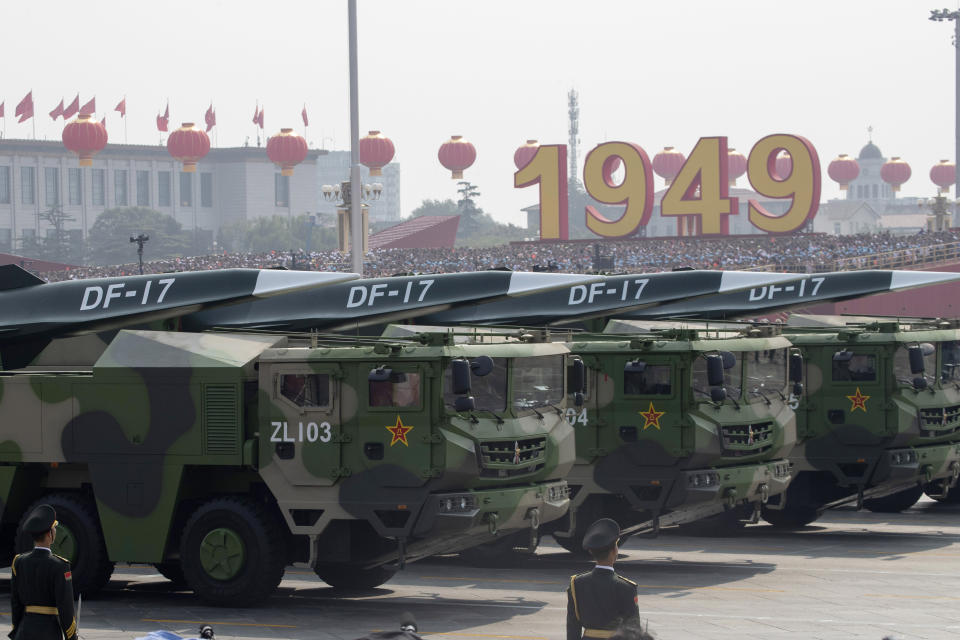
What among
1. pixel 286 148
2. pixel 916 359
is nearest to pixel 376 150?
pixel 286 148

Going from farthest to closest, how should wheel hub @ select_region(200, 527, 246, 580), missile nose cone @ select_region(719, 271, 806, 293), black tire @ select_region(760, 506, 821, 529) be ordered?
missile nose cone @ select_region(719, 271, 806, 293)
black tire @ select_region(760, 506, 821, 529)
wheel hub @ select_region(200, 527, 246, 580)

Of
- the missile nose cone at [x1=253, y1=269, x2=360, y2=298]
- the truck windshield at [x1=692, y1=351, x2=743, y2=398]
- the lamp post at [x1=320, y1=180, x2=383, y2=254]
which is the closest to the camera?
the truck windshield at [x1=692, y1=351, x2=743, y2=398]

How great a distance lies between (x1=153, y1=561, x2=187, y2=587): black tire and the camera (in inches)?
592

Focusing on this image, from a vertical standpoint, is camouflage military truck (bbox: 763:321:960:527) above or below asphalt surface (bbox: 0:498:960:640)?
above

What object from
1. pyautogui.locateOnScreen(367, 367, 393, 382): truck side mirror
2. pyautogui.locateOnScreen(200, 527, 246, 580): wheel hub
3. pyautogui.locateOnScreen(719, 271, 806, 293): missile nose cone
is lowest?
pyautogui.locateOnScreen(200, 527, 246, 580): wheel hub

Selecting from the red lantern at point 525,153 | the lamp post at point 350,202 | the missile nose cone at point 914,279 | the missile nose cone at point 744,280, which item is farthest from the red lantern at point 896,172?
the missile nose cone at point 744,280

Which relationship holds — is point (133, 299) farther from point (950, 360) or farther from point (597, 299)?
point (950, 360)

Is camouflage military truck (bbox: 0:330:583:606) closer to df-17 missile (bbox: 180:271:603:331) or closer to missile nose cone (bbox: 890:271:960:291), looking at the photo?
df-17 missile (bbox: 180:271:603:331)

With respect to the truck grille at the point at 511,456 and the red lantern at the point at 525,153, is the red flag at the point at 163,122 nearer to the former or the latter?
the red lantern at the point at 525,153

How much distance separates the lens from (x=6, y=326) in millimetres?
17391

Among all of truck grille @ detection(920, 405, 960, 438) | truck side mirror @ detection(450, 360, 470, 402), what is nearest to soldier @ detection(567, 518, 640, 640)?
truck side mirror @ detection(450, 360, 470, 402)

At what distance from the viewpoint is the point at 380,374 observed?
13414mm

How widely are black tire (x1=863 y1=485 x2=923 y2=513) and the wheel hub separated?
11483 millimetres

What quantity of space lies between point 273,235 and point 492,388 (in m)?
132
